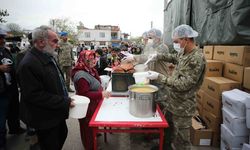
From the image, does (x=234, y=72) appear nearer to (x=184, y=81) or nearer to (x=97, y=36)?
(x=184, y=81)

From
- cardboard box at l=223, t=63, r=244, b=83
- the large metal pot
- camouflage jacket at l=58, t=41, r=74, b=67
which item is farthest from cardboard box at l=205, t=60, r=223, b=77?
camouflage jacket at l=58, t=41, r=74, b=67

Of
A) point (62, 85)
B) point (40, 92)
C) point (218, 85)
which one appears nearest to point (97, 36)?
point (218, 85)

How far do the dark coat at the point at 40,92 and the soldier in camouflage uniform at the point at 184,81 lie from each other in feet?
3.40

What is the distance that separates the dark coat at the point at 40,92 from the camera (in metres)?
1.61

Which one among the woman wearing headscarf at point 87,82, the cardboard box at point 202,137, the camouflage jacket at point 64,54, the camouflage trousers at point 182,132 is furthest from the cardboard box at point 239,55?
the camouflage jacket at point 64,54

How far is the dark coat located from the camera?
161 cm

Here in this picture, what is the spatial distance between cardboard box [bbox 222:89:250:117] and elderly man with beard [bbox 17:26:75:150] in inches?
83.0

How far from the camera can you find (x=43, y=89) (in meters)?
1.69

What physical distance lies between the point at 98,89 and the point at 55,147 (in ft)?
2.84

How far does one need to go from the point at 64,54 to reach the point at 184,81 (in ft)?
15.9

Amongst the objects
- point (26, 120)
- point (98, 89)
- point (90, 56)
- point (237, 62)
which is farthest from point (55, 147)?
point (237, 62)

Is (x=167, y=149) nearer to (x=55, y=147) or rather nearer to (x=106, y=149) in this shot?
(x=106, y=149)

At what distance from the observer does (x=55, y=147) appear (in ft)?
6.33

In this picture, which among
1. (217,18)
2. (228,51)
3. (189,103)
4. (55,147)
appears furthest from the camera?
(217,18)
